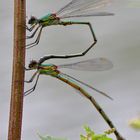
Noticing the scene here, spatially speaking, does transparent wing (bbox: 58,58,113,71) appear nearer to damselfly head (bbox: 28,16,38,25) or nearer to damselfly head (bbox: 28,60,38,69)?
damselfly head (bbox: 28,16,38,25)

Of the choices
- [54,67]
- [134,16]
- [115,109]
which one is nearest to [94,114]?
[115,109]

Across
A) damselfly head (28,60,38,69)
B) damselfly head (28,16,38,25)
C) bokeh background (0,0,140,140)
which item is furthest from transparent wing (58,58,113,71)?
bokeh background (0,0,140,140)

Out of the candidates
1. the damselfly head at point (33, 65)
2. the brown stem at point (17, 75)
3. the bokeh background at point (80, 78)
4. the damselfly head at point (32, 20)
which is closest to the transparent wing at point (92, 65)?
the damselfly head at point (32, 20)

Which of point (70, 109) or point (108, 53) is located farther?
point (108, 53)

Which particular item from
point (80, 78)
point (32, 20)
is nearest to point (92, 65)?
point (32, 20)

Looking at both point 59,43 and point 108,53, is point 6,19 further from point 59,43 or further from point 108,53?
point 108,53
